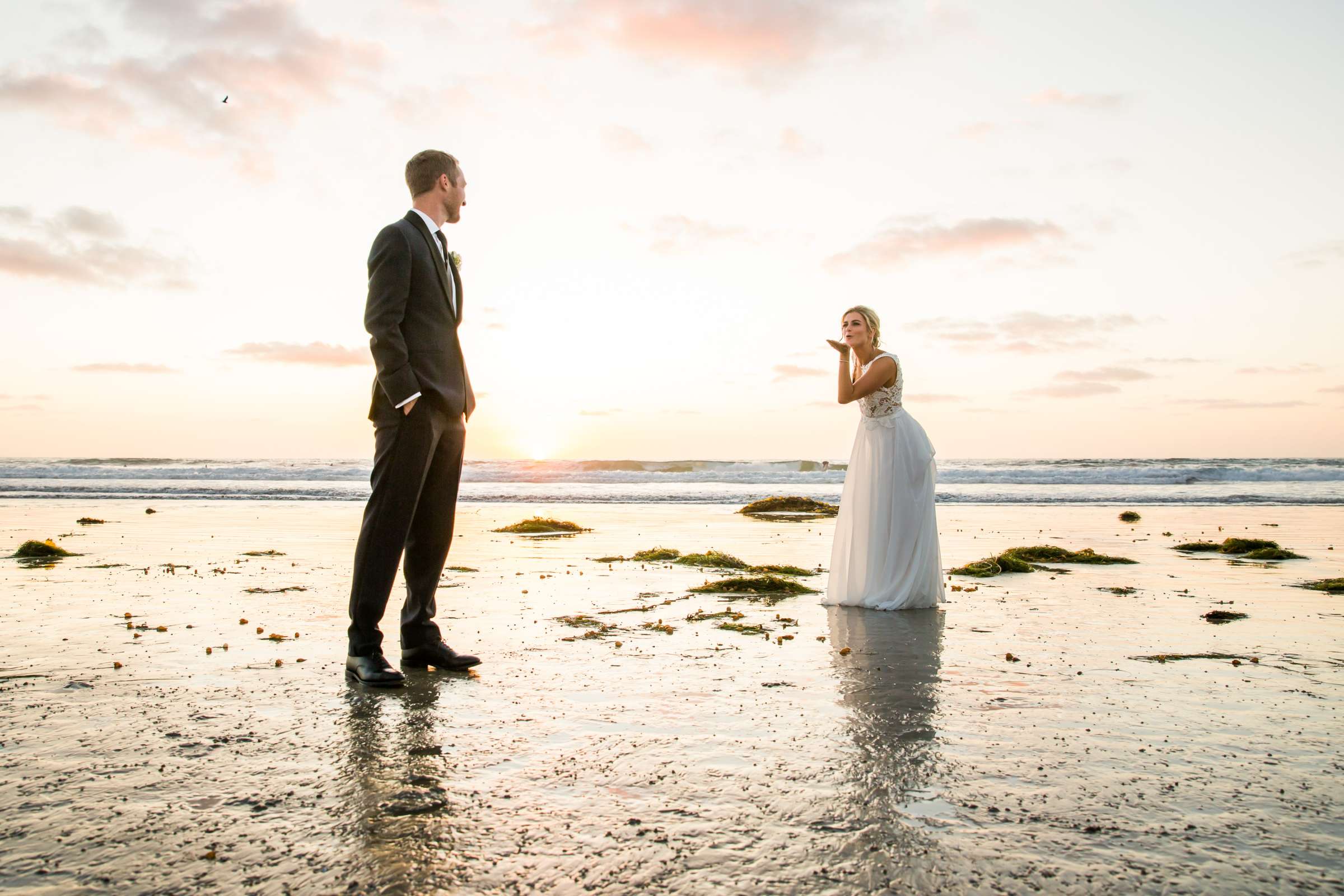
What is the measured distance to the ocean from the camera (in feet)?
77.0

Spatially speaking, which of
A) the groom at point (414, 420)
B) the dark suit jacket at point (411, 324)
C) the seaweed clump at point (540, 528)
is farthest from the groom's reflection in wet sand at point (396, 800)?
the seaweed clump at point (540, 528)

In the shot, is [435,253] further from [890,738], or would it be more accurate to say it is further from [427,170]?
[890,738]

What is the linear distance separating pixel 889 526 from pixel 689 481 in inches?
1104

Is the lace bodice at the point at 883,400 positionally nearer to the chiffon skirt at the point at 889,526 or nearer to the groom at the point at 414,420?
the chiffon skirt at the point at 889,526

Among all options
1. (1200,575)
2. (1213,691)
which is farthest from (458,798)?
(1200,575)

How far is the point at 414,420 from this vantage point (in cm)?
429

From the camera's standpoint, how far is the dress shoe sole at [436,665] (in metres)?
4.30

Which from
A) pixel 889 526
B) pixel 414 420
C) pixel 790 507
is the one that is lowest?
pixel 790 507

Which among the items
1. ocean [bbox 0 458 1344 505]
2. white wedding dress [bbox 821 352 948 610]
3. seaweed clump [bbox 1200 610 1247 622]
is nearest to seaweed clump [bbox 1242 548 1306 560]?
seaweed clump [bbox 1200 610 1247 622]

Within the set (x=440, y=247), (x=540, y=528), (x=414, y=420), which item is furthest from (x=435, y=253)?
(x=540, y=528)

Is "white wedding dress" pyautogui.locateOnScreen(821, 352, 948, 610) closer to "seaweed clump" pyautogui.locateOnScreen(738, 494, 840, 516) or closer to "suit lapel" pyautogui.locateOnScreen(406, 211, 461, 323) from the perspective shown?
"suit lapel" pyautogui.locateOnScreen(406, 211, 461, 323)

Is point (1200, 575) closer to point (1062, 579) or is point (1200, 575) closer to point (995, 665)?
point (1062, 579)

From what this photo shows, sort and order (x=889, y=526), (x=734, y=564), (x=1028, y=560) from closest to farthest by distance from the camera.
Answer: (x=889, y=526) < (x=734, y=564) < (x=1028, y=560)

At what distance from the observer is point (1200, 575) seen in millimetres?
8070
